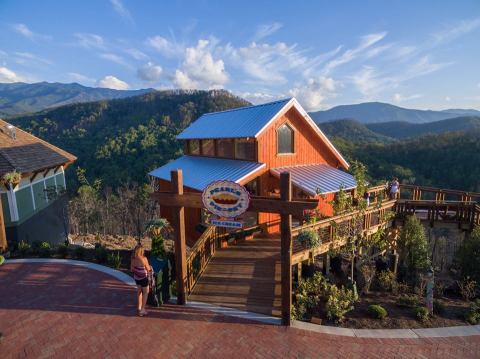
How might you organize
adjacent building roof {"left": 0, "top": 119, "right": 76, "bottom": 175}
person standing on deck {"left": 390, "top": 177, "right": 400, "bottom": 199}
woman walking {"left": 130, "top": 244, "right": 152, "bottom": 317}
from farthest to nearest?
person standing on deck {"left": 390, "top": 177, "right": 400, "bottom": 199} → adjacent building roof {"left": 0, "top": 119, "right": 76, "bottom": 175} → woman walking {"left": 130, "top": 244, "right": 152, "bottom": 317}

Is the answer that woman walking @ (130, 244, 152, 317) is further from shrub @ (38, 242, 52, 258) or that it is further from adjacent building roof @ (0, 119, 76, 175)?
adjacent building roof @ (0, 119, 76, 175)

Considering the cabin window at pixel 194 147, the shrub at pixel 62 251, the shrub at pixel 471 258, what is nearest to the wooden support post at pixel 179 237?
the shrub at pixel 62 251

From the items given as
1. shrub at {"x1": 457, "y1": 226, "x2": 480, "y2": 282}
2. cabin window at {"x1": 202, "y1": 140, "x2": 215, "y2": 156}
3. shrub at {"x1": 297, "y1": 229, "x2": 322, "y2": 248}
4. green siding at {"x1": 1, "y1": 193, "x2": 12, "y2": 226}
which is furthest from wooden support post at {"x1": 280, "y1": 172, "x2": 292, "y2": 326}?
green siding at {"x1": 1, "y1": 193, "x2": 12, "y2": 226}

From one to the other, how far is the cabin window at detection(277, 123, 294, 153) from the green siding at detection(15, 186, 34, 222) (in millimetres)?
13504

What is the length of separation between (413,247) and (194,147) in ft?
44.4

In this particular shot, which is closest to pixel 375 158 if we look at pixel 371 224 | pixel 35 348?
pixel 371 224

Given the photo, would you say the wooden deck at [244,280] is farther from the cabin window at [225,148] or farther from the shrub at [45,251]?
the shrub at [45,251]

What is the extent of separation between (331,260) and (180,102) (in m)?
81.6

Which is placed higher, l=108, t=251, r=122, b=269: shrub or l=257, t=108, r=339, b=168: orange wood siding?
l=257, t=108, r=339, b=168: orange wood siding

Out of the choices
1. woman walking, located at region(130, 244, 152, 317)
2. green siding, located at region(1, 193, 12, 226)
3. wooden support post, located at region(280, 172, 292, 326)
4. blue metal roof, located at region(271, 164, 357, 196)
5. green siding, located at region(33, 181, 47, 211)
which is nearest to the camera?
wooden support post, located at region(280, 172, 292, 326)

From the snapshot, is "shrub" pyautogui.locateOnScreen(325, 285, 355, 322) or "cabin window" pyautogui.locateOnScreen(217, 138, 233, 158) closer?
"shrub" pyautogui.locateOnScreen(325, 285, 355, 322)

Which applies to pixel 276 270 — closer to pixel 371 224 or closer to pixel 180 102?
pixel 371 224

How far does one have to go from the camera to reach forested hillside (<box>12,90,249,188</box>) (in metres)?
49.5

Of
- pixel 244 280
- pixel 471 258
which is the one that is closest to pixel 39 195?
pixel 244 280
